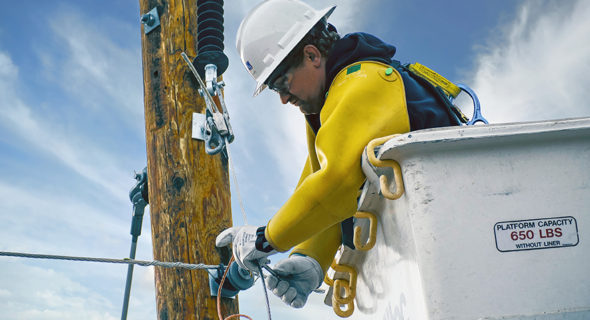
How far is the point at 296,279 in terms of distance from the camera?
8.64 ft

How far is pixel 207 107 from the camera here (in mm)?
3092

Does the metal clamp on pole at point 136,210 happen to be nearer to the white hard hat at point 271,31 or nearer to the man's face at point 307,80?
the white hard hat at point 271,31

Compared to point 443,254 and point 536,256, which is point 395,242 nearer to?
point 443,254

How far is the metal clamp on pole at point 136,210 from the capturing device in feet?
10.8

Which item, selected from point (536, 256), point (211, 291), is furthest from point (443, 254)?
point (211, 291)

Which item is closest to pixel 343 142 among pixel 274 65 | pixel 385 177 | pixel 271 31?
pixel 385 177

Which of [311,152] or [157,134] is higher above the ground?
[157,134]

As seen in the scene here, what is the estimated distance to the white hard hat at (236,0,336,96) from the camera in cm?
254

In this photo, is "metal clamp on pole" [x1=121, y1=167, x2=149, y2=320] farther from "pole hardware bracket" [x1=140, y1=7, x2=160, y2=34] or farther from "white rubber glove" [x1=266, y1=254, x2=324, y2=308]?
"white rubber glove" [x1=266, y1=254, x2=324, y2=308]

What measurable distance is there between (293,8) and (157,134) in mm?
1164

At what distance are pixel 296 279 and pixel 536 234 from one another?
1.44 m

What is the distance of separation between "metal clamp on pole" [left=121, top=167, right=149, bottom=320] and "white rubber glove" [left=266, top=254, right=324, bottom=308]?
119cm

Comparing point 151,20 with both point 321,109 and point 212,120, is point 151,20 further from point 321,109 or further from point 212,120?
point 321,109

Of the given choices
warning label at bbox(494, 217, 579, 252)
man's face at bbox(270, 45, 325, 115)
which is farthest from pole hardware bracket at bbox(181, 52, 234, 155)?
warning label at bbox(494, 217, 579, 252)
